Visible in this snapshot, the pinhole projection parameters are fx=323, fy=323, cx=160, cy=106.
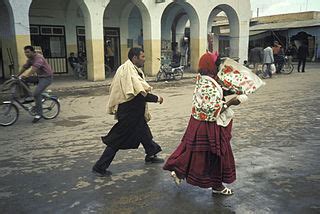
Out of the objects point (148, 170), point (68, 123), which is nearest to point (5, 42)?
point (68, 123)

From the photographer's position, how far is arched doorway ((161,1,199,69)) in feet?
61.7

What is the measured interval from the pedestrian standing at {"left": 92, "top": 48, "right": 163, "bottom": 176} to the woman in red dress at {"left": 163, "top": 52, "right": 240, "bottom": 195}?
911 mm

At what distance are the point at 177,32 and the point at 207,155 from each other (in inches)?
850

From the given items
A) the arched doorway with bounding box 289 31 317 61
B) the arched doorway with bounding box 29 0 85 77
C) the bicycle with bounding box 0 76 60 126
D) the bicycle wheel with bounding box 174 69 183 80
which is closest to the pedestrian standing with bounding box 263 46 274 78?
the bicycle wheel with bounding box 174 69 183 80

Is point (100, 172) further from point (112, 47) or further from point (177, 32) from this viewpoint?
point (177, 32)

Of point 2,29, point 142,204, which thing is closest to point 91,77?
point 2,29

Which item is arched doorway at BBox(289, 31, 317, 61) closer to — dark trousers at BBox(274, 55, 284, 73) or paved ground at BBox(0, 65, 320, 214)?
dark trousers at BBox(274, 55, 284, 73)

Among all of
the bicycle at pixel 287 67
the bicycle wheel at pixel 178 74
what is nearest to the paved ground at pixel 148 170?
the bicycle wheel at pixel 178 74

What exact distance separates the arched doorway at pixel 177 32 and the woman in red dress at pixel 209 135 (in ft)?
50.6

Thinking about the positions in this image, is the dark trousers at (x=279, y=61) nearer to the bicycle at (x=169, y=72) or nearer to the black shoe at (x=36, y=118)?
the bicycle at (x=169, y=72)

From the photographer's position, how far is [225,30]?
32.0m

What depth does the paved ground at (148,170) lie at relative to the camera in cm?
351

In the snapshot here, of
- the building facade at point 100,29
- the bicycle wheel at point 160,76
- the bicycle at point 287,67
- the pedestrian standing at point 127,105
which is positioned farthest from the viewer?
the bicycle at point 287,67

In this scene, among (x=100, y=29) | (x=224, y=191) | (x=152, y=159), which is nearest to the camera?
(x=224, y=191)
